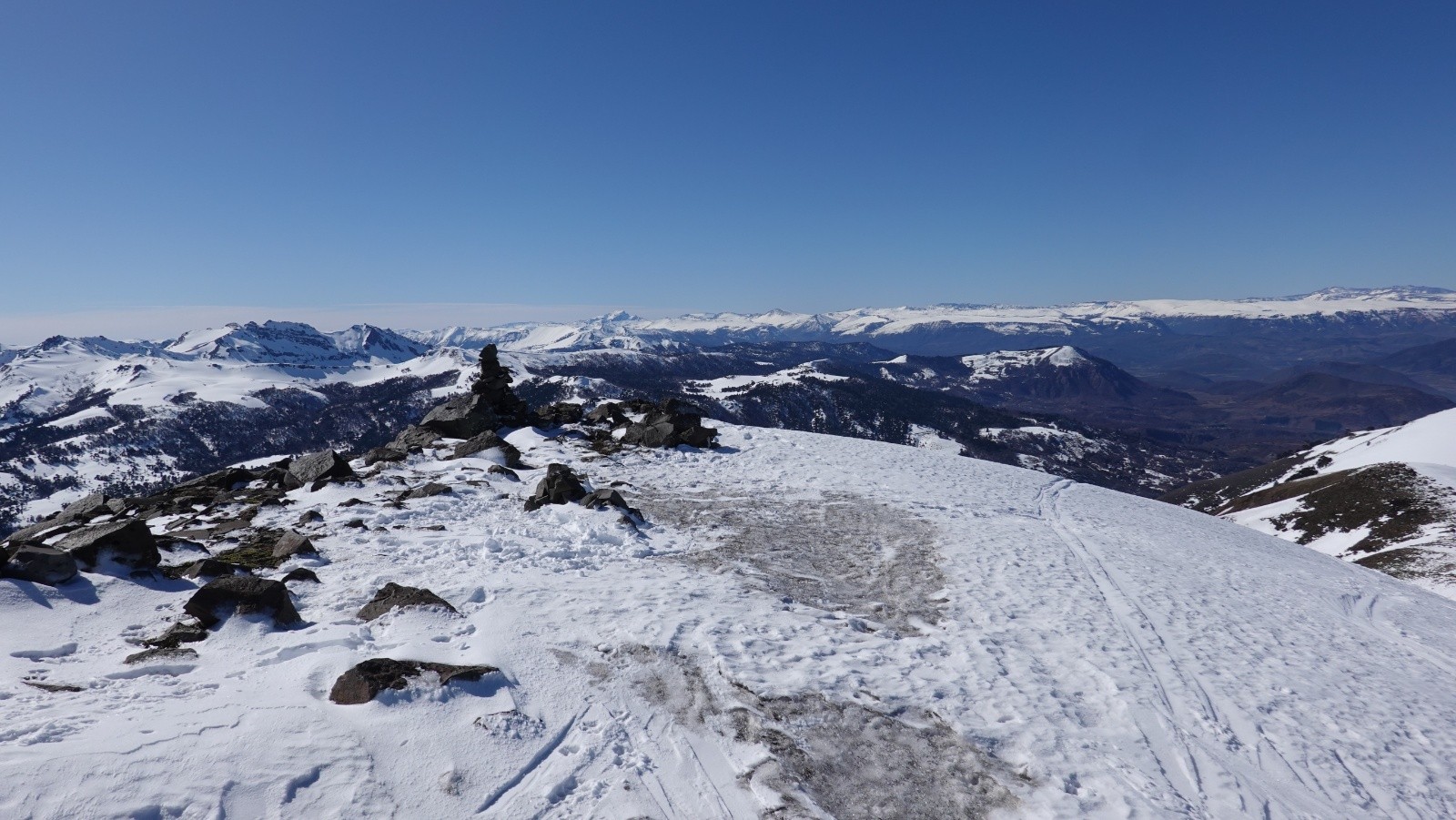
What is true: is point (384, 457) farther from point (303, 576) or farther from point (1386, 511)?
point (1386, 511)

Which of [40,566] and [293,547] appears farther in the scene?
[293,547]

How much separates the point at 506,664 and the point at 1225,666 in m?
14.4

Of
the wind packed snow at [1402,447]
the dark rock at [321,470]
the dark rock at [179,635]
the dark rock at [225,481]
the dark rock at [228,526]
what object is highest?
the dark rock at [179,635]

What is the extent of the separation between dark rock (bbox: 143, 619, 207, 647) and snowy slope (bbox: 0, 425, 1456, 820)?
1.19 feet

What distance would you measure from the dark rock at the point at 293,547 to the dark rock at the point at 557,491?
613 cm

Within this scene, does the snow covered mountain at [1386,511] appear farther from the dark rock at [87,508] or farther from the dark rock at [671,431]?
the dark rock at [87,508]

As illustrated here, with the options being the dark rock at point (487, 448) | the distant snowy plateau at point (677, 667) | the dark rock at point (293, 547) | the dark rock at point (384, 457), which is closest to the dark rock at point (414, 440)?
the dark rock at point (384, 457)

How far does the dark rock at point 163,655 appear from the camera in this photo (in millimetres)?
8919

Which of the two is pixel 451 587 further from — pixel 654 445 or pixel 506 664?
pixel 654 445

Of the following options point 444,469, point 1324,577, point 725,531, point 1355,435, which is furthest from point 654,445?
point 1355,435

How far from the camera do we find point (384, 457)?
82.1 ft

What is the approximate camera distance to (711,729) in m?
8.78

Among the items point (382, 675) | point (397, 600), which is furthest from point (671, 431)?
point (382, 675)

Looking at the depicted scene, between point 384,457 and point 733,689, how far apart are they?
21.3 meters
